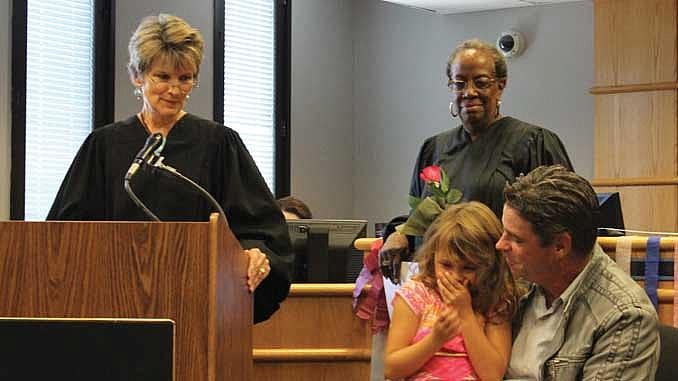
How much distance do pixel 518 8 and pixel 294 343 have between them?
16.0ft

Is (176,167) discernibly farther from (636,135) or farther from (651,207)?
(636,135)

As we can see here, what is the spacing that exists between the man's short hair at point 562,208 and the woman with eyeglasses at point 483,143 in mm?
1161

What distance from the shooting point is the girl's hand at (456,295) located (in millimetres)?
2924

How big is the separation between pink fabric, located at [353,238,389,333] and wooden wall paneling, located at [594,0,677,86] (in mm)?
3920

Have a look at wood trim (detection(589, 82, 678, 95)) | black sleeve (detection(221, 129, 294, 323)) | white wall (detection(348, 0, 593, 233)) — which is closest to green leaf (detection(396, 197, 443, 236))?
black sleeve (detection(221, 129, 294, 323))

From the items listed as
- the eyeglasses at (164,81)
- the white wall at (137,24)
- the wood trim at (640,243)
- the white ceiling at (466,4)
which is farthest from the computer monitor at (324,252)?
the white ceiling at (466,4)

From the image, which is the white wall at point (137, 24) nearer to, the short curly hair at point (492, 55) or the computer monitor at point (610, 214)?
the short curly hair at point (492, 55)

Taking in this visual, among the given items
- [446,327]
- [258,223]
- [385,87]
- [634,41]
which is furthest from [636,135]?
[258,223]

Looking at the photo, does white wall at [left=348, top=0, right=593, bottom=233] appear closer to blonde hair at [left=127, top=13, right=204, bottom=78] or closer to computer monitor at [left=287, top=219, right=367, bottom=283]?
computer monitor at [left=287, top=219, right=367, bottom=283]

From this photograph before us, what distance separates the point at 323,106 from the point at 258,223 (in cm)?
628

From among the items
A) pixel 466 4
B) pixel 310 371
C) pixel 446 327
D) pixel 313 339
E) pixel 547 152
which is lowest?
pixel 310 371

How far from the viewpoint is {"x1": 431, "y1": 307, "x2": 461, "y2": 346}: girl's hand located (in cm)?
290

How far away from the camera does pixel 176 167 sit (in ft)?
9.00

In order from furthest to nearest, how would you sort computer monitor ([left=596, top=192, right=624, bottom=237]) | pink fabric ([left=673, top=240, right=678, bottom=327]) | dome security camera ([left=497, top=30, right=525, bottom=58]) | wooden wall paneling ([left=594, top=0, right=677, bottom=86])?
dome security camera ([left=497, top=30, right=525, bottom=58])
wooden wall paneling ([left=594, top=0, right=677, bottom=86])
computer monitor ([left=596, top=192, right=624, bottom=237])
pink fabric ([left=673, top=240, right=678, bottom=327])
